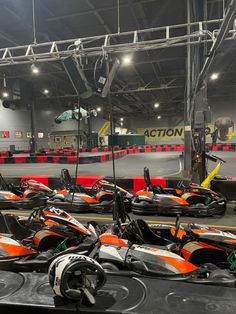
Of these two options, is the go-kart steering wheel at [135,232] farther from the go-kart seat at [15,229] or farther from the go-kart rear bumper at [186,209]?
the go-kart rear bumper at [186,209]

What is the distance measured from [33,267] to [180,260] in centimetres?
108

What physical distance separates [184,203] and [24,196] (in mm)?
2701

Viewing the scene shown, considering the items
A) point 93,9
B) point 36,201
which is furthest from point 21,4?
point 36,201

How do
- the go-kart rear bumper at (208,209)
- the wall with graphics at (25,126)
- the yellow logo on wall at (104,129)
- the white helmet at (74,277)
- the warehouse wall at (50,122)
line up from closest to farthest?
the white helmet at (74,277)
the go-kart rear bumper at (208,209)
the wall with graphics at (25,126)
the warehouse wall at (50,122)
the yellow logo on wall at (104,129)

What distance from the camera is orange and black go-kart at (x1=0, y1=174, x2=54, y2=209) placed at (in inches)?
168

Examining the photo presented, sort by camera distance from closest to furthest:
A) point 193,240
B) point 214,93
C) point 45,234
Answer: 1. point 193,240
2. point 45,234
3. point 214,93

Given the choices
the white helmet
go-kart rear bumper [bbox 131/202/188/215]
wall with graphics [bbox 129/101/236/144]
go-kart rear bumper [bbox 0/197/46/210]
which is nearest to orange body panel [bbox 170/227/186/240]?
the white helmet

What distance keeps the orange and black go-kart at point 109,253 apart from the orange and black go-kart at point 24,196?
195 cm

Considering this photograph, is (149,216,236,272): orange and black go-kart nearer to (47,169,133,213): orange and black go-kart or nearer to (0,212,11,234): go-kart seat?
(0,212,11,234): go-kart seat

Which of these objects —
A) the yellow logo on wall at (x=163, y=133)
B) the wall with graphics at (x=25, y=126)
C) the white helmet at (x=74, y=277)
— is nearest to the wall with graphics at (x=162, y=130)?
the yellow logo on wall at (x=163, y=133)

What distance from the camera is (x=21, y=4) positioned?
593 centimetres

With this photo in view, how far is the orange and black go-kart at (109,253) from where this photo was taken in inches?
66.3

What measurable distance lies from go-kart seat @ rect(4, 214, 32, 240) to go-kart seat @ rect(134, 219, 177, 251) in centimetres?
114

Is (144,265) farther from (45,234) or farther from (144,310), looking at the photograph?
(45,234)
